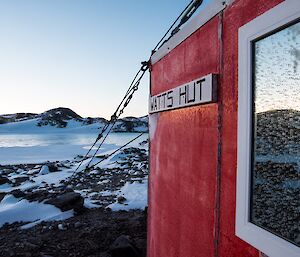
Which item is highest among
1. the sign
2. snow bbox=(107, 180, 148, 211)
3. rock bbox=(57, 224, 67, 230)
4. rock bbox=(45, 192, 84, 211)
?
the sign

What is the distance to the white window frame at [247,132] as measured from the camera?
179 cm

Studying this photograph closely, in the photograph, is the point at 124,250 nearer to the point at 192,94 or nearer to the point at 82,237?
the point at 82,237

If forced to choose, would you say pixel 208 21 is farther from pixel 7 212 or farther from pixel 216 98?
pixel 7 212

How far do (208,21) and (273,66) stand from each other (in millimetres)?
1098

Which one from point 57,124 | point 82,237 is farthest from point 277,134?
point 57,124

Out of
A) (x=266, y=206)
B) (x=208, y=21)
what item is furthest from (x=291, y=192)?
(x=208, y=21)

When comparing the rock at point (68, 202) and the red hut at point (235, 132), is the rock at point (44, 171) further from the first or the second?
the red hut at point (235, 132)

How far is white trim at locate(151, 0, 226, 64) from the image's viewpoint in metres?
2.62

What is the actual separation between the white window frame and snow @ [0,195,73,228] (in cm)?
777

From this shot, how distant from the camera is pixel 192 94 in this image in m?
2.95

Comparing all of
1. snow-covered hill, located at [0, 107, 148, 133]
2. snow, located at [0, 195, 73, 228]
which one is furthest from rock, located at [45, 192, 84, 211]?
snow-covered hill, located at [0, 107, 148, 133]

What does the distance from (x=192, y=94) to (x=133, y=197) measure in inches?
370

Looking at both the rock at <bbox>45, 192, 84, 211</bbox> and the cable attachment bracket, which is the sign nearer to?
the cable attachment bracket

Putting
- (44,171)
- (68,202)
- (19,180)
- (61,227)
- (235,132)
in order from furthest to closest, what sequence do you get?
(44,171), (19,180), (68,202), (61,227), (235,132)
